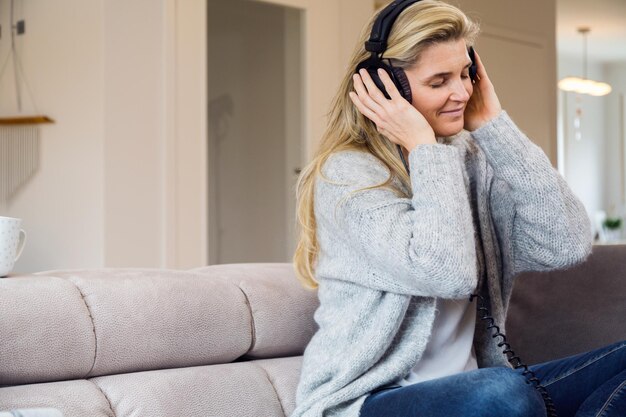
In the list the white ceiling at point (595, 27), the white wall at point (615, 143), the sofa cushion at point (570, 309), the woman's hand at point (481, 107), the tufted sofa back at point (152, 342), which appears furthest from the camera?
the white wall at point (615, 143)

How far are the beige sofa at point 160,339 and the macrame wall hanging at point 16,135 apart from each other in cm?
266

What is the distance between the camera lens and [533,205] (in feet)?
5.10

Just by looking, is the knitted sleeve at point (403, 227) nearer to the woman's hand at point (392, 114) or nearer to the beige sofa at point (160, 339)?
the woman's hand at point (392, 114)

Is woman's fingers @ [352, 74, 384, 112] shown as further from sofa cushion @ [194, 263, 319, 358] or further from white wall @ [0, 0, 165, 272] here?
white wall @ [0, 0, 165, 272]

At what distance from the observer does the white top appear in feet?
4.85

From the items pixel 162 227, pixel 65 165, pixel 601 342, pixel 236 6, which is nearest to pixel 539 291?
pixel 601 342

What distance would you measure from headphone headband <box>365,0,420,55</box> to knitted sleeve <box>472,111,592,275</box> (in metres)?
0.24

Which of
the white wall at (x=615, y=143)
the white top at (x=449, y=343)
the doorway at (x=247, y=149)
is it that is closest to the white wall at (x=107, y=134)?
the doorway at (x=247, y=149)

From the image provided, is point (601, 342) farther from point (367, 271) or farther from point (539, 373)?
point (367, 271)

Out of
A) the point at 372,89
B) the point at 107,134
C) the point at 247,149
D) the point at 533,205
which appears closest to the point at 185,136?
the point at 107,134

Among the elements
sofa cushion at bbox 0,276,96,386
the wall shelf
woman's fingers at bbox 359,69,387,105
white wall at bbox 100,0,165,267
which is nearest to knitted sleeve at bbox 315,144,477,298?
woman's fingers at bbox 359,69,387,105

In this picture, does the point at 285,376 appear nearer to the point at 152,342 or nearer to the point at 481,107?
the point at 152,342

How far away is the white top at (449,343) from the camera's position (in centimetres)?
148

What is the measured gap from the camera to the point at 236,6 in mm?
4512
